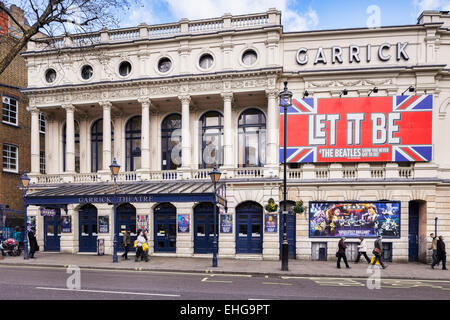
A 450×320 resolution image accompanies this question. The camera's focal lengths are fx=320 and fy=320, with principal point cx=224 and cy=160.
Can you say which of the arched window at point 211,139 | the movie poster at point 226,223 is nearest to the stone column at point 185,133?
the arched window at point 211,139

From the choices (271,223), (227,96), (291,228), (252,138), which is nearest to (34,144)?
(227,96)

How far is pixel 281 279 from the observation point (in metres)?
13.8

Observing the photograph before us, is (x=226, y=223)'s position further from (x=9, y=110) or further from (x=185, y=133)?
(x=9, y=110)

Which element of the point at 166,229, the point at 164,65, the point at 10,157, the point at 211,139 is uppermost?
the point at 164,65

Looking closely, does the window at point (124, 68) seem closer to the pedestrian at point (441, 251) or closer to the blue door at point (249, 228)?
the blue door at point (249, 228)

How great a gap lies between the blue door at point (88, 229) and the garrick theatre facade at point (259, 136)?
79 millimetres

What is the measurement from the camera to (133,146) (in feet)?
80.3

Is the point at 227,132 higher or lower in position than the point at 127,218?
higher

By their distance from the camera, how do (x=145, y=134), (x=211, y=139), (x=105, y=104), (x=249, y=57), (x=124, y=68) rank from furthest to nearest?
1. (x=124, y=68)
2. (x=211, y=139)
3. (x=105, y=104)
4. (x=145, y=134)
5. (x=249, y=57)

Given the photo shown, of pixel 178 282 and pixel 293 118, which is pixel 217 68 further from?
pixel 178 282

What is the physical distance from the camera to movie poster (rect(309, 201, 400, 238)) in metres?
19.8

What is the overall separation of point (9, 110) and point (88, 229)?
13484 millimetres
